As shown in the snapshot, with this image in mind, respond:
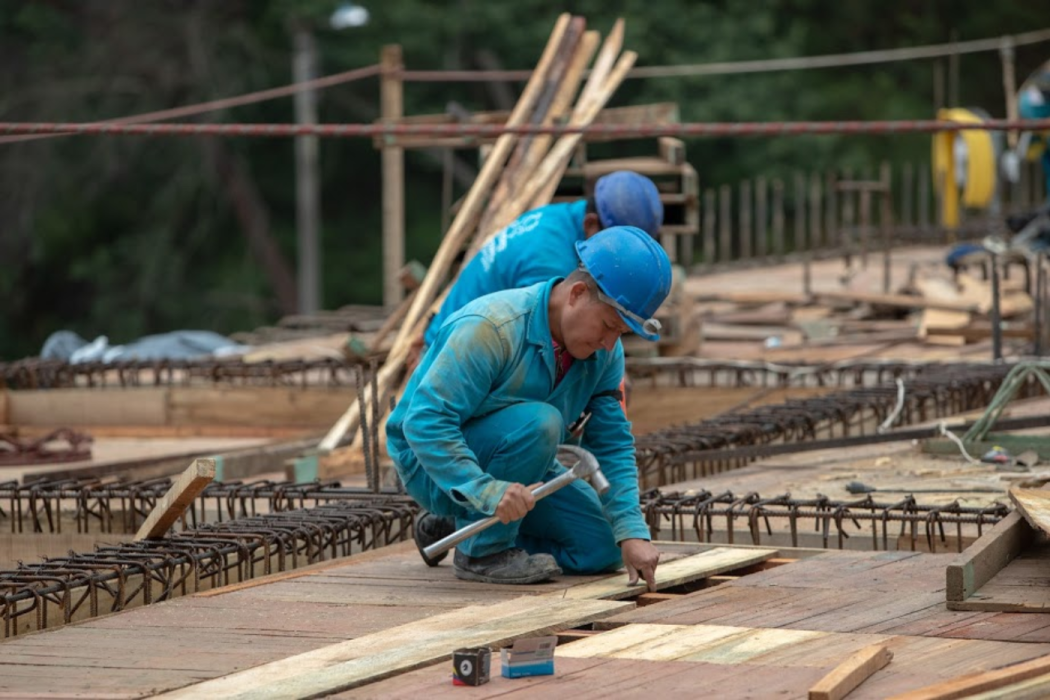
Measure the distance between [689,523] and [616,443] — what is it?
1211 mm

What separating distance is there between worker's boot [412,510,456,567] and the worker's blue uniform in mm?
121

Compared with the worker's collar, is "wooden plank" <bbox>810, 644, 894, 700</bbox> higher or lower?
lower

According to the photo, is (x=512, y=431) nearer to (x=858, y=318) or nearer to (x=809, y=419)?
(x=809, y=419)

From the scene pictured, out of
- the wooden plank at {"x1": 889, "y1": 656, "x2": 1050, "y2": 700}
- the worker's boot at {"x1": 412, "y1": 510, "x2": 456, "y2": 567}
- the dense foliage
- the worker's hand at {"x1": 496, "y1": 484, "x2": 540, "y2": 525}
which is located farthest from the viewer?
the dense foliage

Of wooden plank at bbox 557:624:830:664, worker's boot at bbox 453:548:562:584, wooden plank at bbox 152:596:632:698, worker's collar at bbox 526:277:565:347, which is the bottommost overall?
wooden plank at bbox 557:624:830:664

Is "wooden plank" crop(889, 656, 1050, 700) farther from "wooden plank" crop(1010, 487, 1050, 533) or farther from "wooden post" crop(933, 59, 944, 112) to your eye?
"wooden post" crop(933, 59, 944, 112)

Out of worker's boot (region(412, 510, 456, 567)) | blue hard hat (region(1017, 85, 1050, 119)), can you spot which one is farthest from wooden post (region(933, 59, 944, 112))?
worker's boot (region(412, 510, 456, 567))

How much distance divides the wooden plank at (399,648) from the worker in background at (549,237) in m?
1.78

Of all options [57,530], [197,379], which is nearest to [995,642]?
[57,530]

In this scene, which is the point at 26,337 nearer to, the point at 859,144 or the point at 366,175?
the point at 366,175

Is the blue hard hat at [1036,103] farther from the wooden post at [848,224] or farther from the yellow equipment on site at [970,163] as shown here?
the wooden post at [848,224]

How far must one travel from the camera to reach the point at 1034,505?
4.43 m

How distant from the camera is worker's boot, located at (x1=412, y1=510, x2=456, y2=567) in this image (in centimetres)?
475

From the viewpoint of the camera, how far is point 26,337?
28.9 meters
